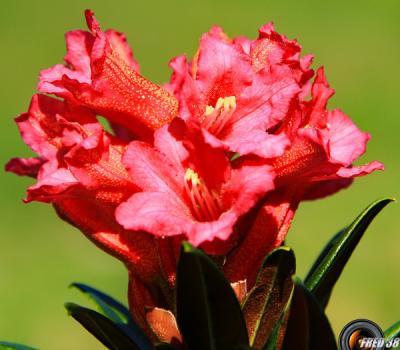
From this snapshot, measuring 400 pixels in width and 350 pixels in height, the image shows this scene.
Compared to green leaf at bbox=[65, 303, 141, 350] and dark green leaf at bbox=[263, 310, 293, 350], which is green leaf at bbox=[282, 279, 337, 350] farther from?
green leaf at bbox=[65, 303, 141, 350]

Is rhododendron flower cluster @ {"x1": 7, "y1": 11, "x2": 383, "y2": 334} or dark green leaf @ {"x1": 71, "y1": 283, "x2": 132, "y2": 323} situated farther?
dark green leaf @ {"x1": 71, "y1": 283, "x2": 132, "y2": 323}

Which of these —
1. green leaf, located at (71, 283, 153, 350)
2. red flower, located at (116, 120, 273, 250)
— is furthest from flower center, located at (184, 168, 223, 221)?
green leaf, located at (71, 283, 153, 350)

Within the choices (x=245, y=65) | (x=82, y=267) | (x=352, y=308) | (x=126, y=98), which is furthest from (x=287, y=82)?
(x=82, y=267)

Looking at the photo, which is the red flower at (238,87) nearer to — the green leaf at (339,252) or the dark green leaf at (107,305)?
the green leaf at (339,252)

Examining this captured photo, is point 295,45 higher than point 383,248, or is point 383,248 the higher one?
point 295,45

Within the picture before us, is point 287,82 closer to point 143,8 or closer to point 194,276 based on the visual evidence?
point 194,276

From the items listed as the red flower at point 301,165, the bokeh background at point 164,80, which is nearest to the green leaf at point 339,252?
the red flower at point 301,165

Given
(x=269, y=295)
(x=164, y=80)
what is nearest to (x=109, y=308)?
(x=269, y=295)
